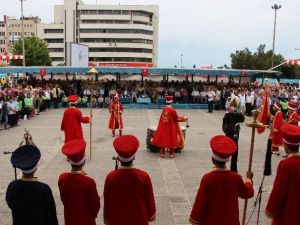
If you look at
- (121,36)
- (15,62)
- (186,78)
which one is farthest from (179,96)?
(121,36)

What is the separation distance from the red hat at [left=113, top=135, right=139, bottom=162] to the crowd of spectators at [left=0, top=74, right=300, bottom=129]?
1762cm

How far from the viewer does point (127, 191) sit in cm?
518

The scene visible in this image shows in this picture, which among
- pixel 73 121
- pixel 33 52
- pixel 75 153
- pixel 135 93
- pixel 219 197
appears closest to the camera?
pixel 75 153

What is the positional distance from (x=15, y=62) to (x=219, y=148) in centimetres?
6419

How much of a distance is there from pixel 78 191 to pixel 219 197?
1.72 meters

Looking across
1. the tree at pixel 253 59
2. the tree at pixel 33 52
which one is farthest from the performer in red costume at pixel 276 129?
the tree at pixel 33 52

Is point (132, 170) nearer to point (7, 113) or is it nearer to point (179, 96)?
point (7, 113)

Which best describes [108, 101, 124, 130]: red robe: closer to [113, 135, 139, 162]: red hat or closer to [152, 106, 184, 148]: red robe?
[152, 106, 184, 148]: red robe

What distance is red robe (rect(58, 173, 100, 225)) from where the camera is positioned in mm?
5175

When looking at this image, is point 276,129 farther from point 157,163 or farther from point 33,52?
point 33,52

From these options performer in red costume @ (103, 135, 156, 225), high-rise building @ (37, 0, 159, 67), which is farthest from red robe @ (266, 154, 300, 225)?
high-rise building @ (37, 0, 159, 67)

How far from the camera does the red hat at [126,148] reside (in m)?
5.07

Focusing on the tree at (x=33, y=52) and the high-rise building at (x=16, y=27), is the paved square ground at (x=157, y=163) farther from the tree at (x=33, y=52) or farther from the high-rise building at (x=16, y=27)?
the high-rise building at (x=16, y=27)

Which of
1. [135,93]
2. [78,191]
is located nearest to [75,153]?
[78,191]
